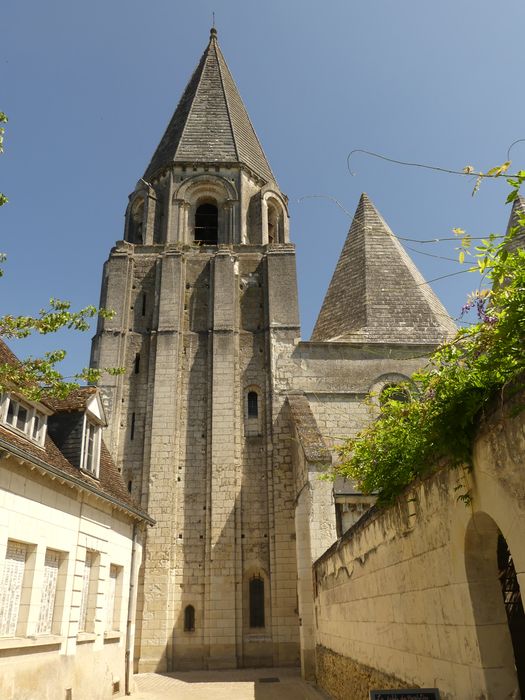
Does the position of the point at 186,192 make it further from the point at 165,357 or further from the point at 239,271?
the point at 165,357

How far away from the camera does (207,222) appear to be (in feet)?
76.3

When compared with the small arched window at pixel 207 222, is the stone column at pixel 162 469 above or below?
below

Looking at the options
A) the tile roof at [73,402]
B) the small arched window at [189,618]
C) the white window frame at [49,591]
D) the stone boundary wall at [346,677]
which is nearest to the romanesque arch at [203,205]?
the tile roof at [73,402]

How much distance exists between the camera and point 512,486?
3.40 m

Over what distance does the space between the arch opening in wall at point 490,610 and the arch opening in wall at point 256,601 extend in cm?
1306

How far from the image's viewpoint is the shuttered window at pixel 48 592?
8.47 m

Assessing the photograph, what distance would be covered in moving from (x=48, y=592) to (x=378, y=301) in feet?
50.1

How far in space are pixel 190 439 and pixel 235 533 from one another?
3.21m

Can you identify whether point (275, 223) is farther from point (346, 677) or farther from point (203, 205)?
point (346, 677)

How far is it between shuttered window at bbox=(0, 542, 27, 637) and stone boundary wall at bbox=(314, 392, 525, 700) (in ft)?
15.3

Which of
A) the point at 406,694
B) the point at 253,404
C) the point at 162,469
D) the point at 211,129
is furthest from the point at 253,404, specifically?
the point at 406,694

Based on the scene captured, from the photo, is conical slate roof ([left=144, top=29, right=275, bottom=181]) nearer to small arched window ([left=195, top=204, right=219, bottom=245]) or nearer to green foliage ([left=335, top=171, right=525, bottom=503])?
small arched window ([left=195, top=204, right=219, bottom=245])

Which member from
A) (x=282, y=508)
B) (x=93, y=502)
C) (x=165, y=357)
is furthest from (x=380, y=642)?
(x=165, y=357)

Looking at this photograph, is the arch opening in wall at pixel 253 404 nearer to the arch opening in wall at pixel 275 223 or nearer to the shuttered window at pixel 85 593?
the arch opening in wall at pixel 275 223
